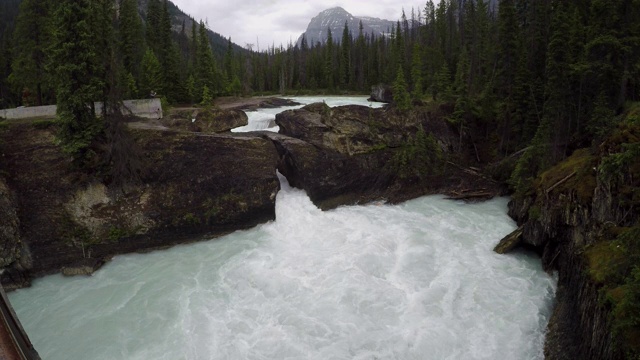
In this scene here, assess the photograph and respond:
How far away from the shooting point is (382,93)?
60250 millimetres

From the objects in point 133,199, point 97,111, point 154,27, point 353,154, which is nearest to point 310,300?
point 133,199

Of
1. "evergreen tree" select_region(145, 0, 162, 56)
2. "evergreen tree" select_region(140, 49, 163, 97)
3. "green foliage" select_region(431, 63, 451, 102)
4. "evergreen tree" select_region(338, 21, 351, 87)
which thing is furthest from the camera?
"evergreen tree" select_region(338, 21, 351, 87)

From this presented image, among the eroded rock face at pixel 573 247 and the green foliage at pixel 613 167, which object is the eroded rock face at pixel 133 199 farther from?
the green foliage at pixel 613 167

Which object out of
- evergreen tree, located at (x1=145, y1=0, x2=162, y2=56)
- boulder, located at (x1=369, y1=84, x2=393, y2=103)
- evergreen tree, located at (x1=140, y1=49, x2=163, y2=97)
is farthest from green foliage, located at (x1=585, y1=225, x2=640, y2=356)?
boulder, located at (x1=369, y1=84, x2=393, y2=103)

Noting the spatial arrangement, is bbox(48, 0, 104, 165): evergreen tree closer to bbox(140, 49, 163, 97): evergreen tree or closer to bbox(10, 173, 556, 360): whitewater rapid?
bbox(10, 173, 556, 360): whitewater rapid

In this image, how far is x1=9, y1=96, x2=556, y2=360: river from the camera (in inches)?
520

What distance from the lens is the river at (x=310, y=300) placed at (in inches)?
520

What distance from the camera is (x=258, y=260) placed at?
1930cm

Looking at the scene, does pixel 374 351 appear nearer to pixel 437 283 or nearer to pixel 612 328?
pixel 437 283

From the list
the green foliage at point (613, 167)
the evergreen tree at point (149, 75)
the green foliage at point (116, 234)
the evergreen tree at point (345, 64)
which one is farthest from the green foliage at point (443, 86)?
the evergreen tree at point (345, 64)

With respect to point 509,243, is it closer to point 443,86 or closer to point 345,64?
point 443,86

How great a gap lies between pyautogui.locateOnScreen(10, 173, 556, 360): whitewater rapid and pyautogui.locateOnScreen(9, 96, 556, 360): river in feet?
0.17

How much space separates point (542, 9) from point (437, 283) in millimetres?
26871

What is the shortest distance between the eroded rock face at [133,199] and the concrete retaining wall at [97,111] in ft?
10.6
